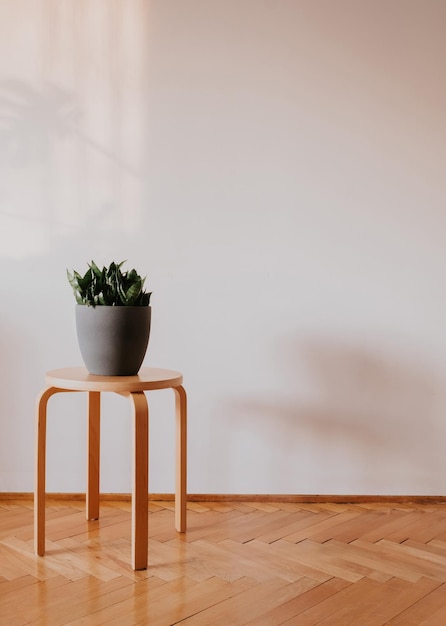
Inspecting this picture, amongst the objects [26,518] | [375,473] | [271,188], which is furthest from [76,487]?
[271,188]

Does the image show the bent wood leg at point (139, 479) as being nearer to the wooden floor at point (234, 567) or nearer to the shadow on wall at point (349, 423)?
the wooden floor at point (234, 567)

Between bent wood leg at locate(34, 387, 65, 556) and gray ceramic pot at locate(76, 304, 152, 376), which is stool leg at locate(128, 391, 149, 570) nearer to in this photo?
gray ceramic pot at locate(76, 304, 152, 376)

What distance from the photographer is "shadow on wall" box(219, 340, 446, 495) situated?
226cm

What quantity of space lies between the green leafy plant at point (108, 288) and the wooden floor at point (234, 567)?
0.63 m

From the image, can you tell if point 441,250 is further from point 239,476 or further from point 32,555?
point 32,555

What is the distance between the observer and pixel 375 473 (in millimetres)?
2266

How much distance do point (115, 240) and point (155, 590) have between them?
1.12 meters

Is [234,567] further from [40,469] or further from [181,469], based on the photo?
[40,469]

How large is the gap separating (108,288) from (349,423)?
0.96 m

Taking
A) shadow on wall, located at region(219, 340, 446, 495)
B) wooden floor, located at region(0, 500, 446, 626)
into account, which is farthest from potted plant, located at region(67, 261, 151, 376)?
shadow on wall, located at region(219, 340, 446, 495)

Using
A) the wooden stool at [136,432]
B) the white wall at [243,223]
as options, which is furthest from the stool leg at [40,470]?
the white wall at [243,223]

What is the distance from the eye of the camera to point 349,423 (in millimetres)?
2266

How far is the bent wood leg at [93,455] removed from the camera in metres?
2.03

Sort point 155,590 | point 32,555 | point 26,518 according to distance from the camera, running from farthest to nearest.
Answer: point 26,518 → point 32,555 → point 155,590
